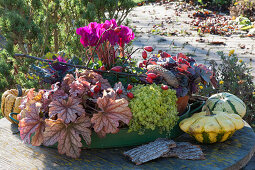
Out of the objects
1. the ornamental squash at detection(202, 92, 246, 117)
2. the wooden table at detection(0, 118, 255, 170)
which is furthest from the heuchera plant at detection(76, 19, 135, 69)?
the ornamental squash at detection(202, 92, 246, 117)

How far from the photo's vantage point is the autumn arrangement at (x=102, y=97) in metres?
1.44

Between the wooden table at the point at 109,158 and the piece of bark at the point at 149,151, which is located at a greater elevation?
the piece of bark at the point at 149,151

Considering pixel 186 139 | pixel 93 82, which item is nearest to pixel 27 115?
pixel 93 82

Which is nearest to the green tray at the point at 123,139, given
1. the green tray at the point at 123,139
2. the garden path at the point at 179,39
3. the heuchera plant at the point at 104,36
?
the green tray at the point at 123,139

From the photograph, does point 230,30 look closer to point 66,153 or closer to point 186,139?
point 186,139

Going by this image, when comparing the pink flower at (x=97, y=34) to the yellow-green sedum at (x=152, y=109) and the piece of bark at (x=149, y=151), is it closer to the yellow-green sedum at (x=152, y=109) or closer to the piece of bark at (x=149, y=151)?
the yellow-green sedum at (x=152, y=109)

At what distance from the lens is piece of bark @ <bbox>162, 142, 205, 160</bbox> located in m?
1.47

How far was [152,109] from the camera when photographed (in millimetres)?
1555

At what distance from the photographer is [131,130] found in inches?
61.0

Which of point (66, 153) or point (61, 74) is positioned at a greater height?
point (61, 74)

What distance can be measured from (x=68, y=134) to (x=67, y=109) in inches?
4.7

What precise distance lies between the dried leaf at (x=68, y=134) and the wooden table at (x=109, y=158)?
7 cm

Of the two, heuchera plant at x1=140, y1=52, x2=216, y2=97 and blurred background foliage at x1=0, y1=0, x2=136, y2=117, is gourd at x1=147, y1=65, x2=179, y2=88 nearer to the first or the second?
heuchera plant at x1=140, y1=52, x2=216, y2=97

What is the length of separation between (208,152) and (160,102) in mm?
352
